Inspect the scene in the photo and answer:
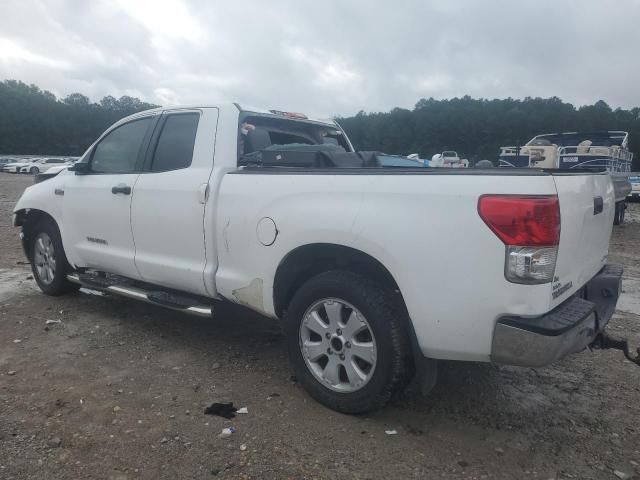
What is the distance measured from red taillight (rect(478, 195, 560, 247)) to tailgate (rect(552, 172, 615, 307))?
0.07m

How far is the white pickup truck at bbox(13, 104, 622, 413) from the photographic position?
94.0 inches

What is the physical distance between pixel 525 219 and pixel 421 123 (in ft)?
179

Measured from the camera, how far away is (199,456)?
263 centimetres

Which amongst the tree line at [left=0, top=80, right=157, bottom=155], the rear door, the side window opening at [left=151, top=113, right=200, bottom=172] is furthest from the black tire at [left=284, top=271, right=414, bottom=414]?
the tree line at [left=0, top=80, right=157, bottom=155]

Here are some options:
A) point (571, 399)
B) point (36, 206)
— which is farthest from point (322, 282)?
point (36, 206)

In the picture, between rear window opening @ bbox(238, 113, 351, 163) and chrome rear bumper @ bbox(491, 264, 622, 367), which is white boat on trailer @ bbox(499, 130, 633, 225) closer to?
rear window opening @ bbox(238, 113, 351, 163)

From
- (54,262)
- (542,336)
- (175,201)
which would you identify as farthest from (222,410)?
(54,262)

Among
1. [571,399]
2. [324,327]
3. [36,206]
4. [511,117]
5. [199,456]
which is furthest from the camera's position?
[511,117]

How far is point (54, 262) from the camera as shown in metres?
5.23

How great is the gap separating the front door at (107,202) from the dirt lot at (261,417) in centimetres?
67

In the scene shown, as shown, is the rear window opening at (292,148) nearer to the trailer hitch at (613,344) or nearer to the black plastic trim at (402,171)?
the black plastic trim at (402,171)

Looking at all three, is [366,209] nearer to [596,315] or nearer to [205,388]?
[596,315]

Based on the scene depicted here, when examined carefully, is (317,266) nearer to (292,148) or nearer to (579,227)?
(292,148)

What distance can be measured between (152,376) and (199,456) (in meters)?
1.10
